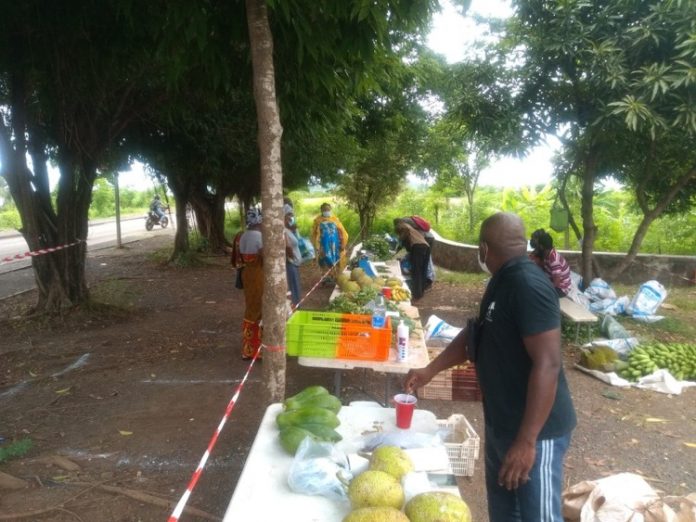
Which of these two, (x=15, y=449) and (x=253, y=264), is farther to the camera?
(x=253, y=264)

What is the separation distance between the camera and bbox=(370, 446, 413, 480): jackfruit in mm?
Answer: 1977

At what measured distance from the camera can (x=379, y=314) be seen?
4480mm

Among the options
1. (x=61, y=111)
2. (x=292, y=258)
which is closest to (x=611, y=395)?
(x=292, y=258)

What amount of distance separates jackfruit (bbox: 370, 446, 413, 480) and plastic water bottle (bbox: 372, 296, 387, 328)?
5.88 feet

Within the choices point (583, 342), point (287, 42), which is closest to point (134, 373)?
point (287, 42)

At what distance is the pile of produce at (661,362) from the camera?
5.59m

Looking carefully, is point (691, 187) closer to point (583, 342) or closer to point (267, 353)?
point (583, 342)

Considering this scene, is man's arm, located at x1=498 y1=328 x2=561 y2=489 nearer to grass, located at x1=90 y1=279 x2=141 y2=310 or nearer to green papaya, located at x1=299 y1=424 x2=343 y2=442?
green papaya, located at x1=299 y1=424 x2=343 y2=442

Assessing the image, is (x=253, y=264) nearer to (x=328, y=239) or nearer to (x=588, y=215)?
(x=328, y=239)

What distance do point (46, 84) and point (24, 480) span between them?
5898 millimetres

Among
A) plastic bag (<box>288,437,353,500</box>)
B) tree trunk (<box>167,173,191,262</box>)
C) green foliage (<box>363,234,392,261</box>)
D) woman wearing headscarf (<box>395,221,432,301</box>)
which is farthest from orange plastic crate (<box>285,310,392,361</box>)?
tree trunk (<box>167,173,191,262</box>)

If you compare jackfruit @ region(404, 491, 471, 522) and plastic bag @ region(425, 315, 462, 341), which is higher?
jackfruit @ region(404, 491, 471, 522)

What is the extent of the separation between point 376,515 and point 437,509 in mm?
213

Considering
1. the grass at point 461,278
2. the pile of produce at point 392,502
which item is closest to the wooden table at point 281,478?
the pile of produce at point 392,502
